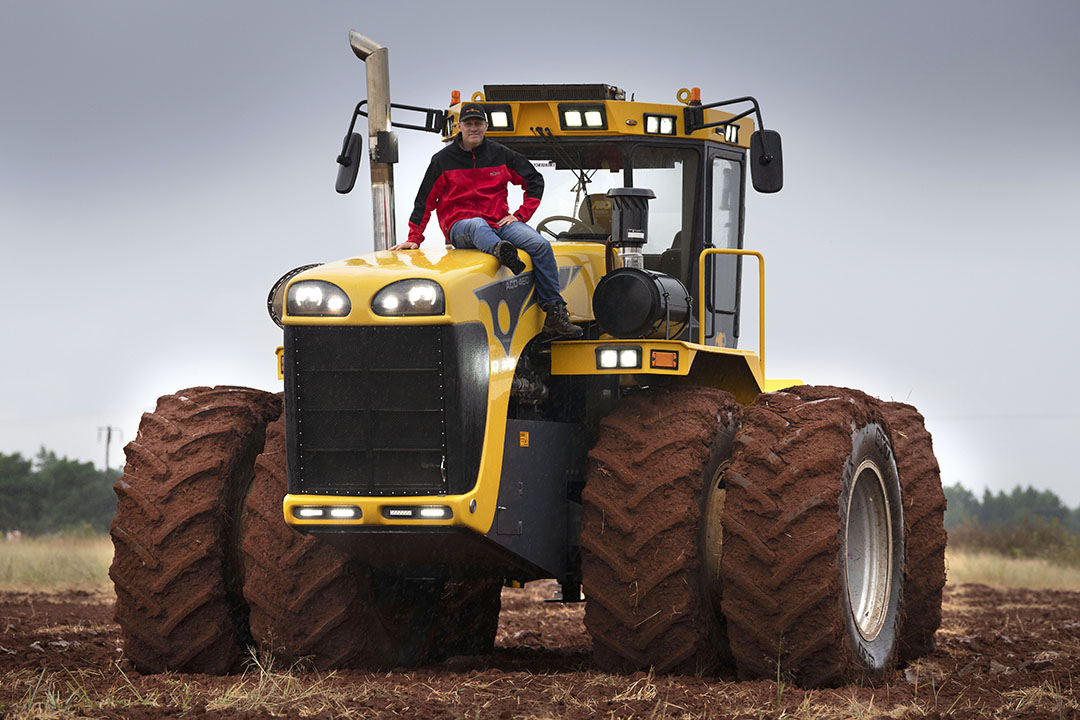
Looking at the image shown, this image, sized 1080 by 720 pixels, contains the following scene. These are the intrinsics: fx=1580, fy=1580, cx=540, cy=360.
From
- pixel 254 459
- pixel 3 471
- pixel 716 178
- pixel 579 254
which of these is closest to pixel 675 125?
pixel 716 178

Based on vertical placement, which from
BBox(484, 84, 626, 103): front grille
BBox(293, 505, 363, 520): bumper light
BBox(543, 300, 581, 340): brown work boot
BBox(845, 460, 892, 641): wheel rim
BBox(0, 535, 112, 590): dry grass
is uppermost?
BBox(484, 84, 626, 103): front grille

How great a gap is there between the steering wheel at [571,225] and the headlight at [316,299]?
2402mm

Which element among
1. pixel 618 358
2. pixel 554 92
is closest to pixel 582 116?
pixel 554 92

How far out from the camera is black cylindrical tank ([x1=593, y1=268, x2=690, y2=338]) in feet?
28.3

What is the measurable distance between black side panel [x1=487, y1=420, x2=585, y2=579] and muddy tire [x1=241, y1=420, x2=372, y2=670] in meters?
0.94

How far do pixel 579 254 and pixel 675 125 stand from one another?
1290 millimetres

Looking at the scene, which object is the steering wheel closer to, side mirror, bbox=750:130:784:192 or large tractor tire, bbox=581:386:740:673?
side mirror, bbox=750:130:784:192

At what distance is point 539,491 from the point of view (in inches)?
337

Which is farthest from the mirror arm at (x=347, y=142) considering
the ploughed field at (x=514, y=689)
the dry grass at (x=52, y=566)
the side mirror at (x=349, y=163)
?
the dry grass at (x=52, y=566)

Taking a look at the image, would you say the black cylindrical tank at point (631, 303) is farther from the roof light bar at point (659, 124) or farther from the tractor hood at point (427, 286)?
the roof light bar at point (659, 124)

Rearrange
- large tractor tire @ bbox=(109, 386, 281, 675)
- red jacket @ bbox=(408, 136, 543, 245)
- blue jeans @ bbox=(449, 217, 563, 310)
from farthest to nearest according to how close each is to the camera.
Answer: red jacket @ bbox=(408, 136, 543, 245)
large tractor tire @ bbox=(109, 386, 281, 675)
blue jeans @ bbox=(449, 217, 563, 310)

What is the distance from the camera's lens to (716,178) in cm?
1045

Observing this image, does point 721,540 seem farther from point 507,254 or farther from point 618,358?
point 507,254

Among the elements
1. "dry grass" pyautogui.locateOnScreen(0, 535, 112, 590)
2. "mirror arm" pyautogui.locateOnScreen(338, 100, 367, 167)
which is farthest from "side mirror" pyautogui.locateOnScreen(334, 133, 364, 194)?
"dry grass" pyautogui.locateOnScreen(0, 535, 112, 590)
